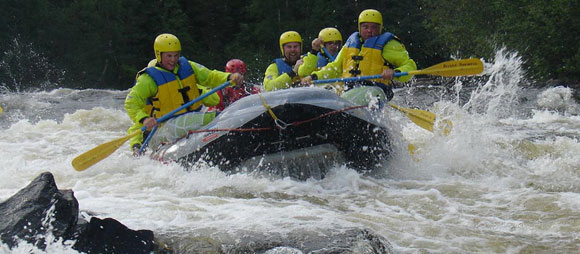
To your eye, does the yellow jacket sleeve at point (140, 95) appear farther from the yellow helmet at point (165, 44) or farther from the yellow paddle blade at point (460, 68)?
the yellow paddle blade at point (460, 68)

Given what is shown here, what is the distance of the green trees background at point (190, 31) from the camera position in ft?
64.0

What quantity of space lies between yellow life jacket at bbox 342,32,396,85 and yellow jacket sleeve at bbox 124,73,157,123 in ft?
6.67

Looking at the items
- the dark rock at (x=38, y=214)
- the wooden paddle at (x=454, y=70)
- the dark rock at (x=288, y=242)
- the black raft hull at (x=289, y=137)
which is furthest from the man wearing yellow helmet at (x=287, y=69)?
the dark rock at (x=38, y=214)

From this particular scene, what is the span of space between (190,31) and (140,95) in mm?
19471

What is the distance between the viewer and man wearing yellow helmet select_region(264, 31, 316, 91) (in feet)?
24.0

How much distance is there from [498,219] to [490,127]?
Result: 555 cm

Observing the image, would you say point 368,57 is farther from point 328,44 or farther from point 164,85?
point 164,85

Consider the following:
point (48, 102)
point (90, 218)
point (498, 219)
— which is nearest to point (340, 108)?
point (498, 219)

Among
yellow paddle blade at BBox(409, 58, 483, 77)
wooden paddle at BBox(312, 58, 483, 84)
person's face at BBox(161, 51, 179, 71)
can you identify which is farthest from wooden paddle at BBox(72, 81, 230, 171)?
yellow paddle blade at BBox(409, 58, 483, 77)

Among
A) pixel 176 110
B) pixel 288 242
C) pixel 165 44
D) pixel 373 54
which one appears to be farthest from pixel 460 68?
pixel 288 242

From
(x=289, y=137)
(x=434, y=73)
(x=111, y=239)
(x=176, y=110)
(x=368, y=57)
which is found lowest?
(x=111, y=239)

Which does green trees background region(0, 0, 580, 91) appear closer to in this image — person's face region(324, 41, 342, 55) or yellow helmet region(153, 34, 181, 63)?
person's face region(324, 41, 342, 55)

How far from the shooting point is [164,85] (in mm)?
6625

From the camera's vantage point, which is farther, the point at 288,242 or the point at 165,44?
the point at 165,44
